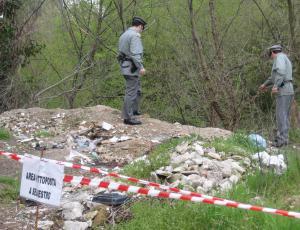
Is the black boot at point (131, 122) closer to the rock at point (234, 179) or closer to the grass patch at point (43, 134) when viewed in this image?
the grass patch at point (43, 134)

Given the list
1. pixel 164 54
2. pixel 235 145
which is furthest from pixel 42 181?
pixel 164 54

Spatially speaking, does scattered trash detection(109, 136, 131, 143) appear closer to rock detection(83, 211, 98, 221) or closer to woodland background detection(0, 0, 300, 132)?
rock detection(83, 211, 98, 221)

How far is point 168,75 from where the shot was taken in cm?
1825

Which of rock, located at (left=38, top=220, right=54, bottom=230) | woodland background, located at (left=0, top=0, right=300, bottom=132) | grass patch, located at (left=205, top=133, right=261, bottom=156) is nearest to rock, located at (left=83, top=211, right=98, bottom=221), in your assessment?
rock, located at (left=38, top=220, right=54, bottom=230)

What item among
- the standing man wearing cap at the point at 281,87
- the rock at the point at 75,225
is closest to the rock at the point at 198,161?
A: the rock at the point at 75,225

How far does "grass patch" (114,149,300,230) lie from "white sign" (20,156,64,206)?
818 mm

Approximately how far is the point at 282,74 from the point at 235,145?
2060mm

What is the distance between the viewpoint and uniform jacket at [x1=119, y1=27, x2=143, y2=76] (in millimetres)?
9680

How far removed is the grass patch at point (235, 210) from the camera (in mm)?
4246

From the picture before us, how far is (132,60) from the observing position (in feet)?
32.4

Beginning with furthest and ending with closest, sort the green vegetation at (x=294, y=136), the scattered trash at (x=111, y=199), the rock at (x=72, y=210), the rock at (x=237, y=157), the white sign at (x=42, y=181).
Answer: the green vegetation at (x=294, y=136), the rock at (x=237, y=157), the scattered trash at (x=111, y=199), the rock at (x=72, y=210), the white sign at (x=42, y=181)

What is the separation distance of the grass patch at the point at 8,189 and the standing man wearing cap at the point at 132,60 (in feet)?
11.9

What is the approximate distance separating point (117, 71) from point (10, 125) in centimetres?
957

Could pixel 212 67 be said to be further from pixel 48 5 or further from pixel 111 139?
pixel 48 5
